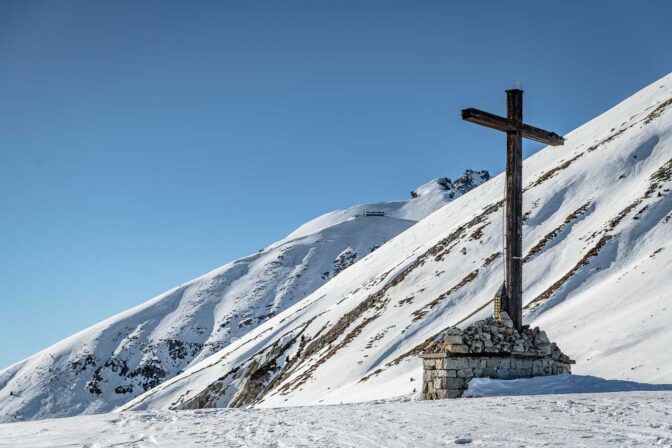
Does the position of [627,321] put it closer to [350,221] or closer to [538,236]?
[538,236]

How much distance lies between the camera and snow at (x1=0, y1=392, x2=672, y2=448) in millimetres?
9352

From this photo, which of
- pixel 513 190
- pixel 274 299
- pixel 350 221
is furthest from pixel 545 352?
pixel 350 221

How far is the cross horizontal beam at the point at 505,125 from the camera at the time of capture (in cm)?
1748

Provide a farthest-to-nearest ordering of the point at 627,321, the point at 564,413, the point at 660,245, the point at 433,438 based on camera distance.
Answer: the point at 660,245 < the point at 627,321 < the point at 564,413 < the point at 433,438

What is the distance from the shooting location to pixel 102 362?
363ft

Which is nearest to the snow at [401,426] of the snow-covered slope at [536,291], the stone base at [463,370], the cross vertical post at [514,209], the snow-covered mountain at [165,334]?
the stone base at [463,370]

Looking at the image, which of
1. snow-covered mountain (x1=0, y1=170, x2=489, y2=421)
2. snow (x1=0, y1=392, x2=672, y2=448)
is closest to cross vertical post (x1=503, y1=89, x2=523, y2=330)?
snow (x1=0, y1=392, x2=672, y2=448)

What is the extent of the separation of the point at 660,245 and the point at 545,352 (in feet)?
78.6

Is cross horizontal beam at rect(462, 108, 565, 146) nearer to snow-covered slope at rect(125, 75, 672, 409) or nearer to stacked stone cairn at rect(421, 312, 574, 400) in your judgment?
stacked stone cairn at rect(421, 312, 574, 400)

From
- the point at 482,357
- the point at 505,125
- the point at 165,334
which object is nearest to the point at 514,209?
the point at 505,125

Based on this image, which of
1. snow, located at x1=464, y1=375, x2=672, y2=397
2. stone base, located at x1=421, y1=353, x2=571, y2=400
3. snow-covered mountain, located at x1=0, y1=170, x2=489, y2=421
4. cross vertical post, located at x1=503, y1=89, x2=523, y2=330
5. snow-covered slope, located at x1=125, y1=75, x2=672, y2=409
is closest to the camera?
snow, located at x1=464, y1=375, x2=672, y2=397

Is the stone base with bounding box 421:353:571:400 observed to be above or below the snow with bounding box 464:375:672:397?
above

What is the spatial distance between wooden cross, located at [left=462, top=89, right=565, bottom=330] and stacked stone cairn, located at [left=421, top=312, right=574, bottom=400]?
560mm

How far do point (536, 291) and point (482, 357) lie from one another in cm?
2737
